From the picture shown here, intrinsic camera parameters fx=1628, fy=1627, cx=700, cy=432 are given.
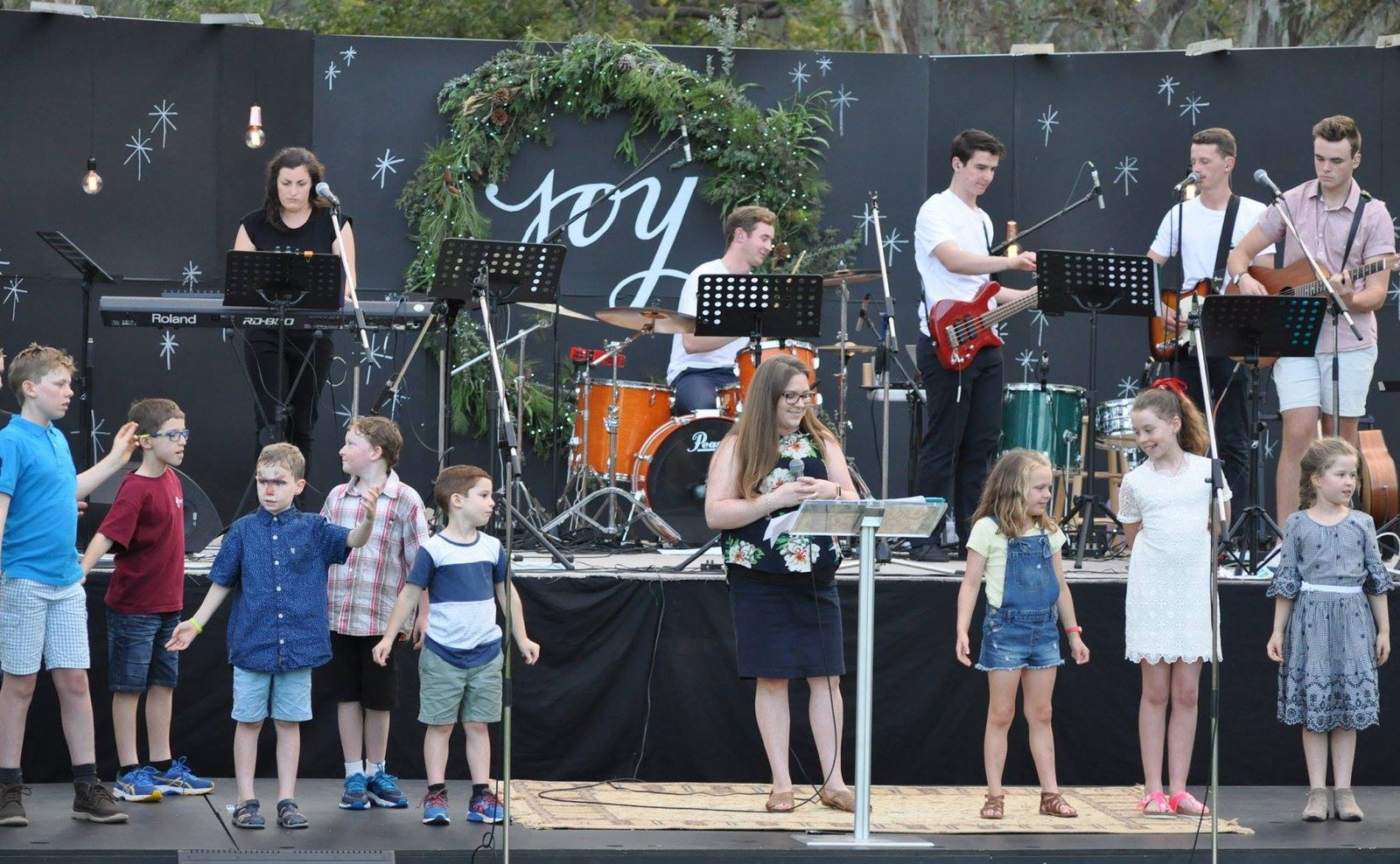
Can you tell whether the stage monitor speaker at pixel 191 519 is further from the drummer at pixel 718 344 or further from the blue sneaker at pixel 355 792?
the drummer at pixel 718 344

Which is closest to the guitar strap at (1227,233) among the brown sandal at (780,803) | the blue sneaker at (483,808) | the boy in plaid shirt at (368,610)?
the brown sandal at (780,803)

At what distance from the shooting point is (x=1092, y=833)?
265 inches

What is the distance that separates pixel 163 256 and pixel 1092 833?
7598 millimetres

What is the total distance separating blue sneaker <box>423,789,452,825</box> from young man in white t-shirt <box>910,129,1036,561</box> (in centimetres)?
325

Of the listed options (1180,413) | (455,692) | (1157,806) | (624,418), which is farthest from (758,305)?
(1157,806)

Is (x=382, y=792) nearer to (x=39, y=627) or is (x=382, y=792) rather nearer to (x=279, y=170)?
(x=39, y=627)

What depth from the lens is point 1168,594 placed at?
7008 mm

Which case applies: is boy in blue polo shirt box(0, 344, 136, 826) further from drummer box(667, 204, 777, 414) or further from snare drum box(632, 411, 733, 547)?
drummer box(667, 204, 777, 414)

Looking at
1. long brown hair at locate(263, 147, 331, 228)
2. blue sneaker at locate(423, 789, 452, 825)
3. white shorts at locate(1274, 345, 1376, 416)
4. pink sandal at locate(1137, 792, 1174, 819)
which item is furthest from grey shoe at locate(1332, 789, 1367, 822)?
long brown hair at locate(263, 147, 331, 228)

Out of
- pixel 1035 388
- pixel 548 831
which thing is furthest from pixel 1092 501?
pixel 548 831

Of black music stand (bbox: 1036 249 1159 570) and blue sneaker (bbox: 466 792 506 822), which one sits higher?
black music stand (bbox: 1036 249 1159 570)

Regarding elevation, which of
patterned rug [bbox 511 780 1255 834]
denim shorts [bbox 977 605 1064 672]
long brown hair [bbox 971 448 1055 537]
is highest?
long brown hair [bbox 971 448 1055 537]

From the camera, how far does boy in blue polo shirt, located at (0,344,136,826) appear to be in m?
6.37

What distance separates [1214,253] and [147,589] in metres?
5.99
